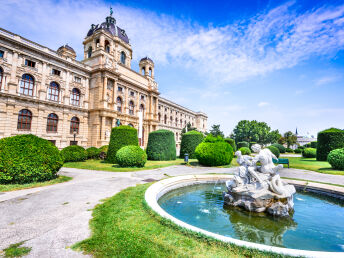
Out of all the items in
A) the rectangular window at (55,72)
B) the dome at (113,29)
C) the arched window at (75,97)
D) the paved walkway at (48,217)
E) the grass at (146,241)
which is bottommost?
the paved walkway at (48,217)

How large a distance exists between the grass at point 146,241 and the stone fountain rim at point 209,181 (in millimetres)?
97

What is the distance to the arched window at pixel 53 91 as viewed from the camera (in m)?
23.7

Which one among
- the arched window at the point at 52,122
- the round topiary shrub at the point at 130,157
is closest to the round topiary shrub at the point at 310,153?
the round topiary shrub at the point at 130,157

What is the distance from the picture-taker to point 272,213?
4648mm

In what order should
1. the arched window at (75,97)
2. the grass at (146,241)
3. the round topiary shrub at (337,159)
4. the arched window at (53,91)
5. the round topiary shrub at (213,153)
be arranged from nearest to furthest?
the grass at (146,241), the round topiary shrub at (337,159), the round topiary shrub at (213,153), the arched window at (53,91), the arched window at (75,97)

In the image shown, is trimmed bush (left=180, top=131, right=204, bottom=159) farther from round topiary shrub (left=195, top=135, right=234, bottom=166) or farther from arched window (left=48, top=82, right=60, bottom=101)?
arched window (left=48, top=82, right=60, bottom=101)

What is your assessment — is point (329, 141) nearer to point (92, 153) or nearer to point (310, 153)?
point (310, 153)

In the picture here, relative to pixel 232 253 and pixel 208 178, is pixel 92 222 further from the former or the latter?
pixel 208 178

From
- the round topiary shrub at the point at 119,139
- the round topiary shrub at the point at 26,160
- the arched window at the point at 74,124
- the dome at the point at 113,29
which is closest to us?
the round topiary shrub at the point at 26,160

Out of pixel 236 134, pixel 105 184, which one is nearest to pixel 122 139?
pixel 105 184

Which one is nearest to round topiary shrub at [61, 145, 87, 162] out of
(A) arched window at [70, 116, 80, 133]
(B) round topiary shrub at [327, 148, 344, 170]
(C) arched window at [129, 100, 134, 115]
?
(A) arched window at [70, 116, 80, 133]

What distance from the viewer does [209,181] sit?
869 centimetres

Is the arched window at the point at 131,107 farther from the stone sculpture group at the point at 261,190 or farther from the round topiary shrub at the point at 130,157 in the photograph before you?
the stone sculpture group at the point at 261,190

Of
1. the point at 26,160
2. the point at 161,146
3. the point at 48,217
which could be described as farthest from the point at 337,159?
the point at 26,160
